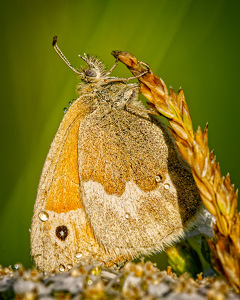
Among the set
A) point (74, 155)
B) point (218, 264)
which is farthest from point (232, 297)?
point (74, 155)

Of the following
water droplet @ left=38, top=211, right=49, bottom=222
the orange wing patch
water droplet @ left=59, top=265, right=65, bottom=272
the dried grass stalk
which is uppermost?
the dried grass stalk

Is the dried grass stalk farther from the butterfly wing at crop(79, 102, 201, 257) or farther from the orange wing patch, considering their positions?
the orange wing patch

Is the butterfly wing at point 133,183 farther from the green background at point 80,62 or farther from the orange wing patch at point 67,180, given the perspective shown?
the green background at point 80,62

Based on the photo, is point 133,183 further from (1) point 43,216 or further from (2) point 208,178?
(2) point 208,178

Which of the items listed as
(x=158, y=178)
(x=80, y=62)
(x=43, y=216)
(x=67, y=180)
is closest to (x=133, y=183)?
(x=158, y=178)

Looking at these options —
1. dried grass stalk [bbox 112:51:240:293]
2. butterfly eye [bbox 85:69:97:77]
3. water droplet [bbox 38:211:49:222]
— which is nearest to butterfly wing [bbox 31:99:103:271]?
water droplet [bbox 38:211:49:222]

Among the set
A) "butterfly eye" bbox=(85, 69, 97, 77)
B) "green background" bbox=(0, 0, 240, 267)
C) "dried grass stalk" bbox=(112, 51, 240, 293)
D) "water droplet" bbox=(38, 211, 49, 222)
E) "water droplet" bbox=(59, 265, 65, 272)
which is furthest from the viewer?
"green background" bbox=(0, 0, 240, 267)
